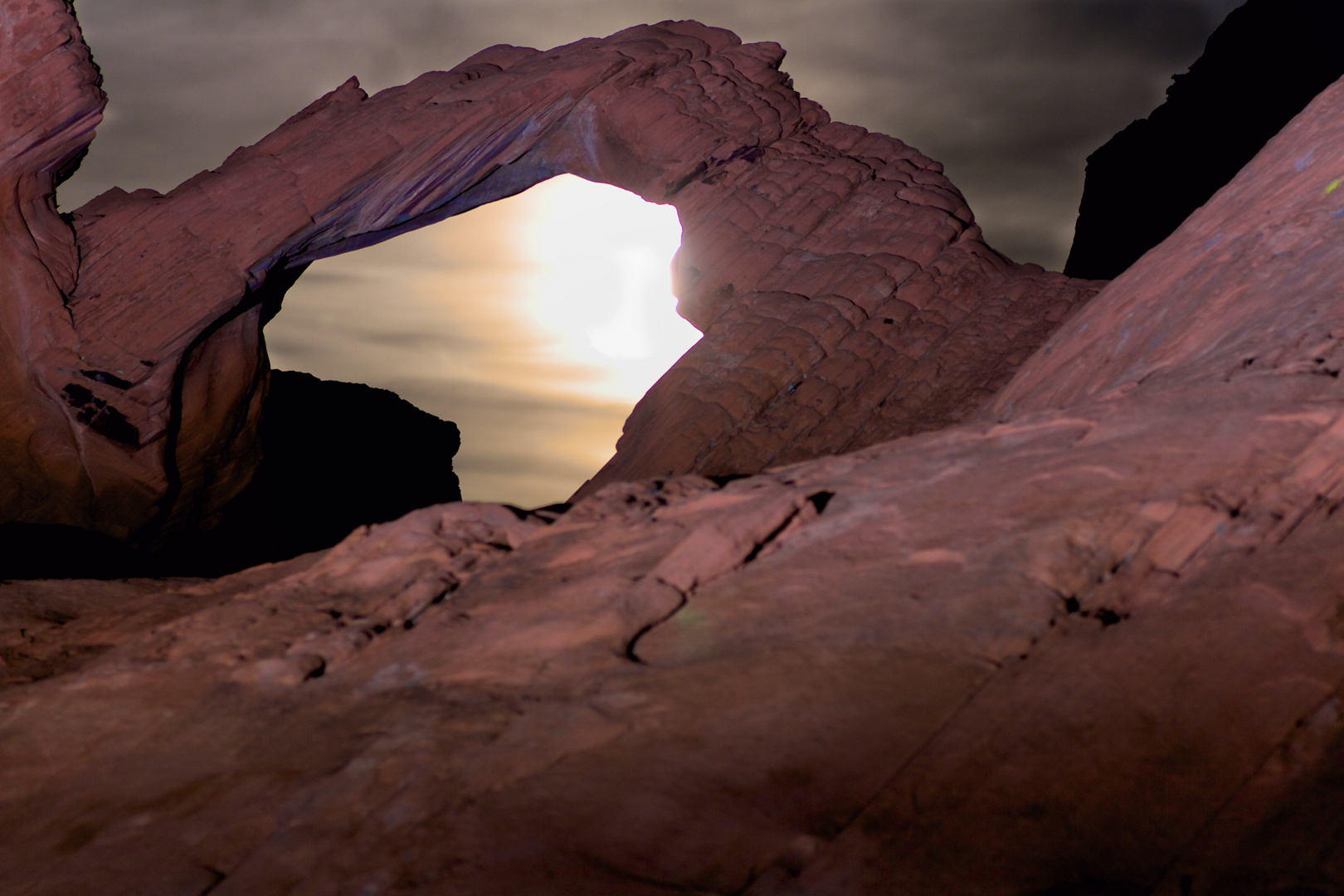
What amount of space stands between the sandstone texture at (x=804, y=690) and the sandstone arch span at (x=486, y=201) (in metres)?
6.48

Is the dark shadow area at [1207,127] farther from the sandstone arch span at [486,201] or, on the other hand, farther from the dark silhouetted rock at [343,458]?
the dark silhouetted rock at [343,458]

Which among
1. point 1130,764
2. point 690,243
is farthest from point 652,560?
point 690,243

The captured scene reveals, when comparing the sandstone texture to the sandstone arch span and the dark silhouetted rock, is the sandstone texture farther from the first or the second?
the dark silhouetted rock

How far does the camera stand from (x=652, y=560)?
4.72 meters

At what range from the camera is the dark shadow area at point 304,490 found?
12320 mm

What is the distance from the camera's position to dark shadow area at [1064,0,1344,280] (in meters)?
19.8

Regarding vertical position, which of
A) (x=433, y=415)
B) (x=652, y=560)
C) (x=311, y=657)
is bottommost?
(x=311, y=657)

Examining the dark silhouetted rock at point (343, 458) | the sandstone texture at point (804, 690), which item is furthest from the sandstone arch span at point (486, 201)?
the sandstone texture at point (804, 690)

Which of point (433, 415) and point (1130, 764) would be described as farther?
point (433, 415)

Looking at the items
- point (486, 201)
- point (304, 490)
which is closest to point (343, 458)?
point (304, 490)

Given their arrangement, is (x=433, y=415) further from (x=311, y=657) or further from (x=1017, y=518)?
(x=1017, y=518)

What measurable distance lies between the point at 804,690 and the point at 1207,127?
23211mm

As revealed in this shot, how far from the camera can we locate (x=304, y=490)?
19000 mm

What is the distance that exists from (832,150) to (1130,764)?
12.6m
